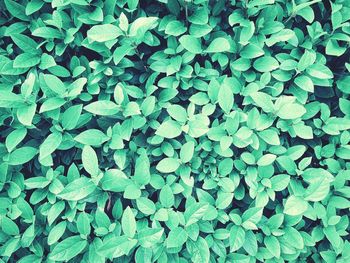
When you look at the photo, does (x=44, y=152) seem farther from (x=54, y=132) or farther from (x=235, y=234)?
(x=235, y=234)

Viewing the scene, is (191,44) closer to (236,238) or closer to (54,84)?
(54,84)

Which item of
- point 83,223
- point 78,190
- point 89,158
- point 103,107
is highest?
point 103,107

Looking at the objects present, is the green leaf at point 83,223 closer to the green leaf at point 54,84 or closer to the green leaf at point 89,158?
the green leaf at point 89,158

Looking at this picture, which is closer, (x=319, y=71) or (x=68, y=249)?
(x=68, y=249)

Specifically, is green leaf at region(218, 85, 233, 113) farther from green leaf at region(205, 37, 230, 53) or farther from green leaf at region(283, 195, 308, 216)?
green leaf at region(283, 195, 308, 216)

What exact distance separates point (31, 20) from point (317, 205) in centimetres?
147

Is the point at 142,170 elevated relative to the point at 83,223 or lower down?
elevated

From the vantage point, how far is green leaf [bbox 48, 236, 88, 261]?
136cm

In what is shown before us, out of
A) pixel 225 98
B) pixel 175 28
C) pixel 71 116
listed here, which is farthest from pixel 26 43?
pixel 225 98

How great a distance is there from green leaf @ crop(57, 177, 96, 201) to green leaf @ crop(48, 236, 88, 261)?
19 centimetres

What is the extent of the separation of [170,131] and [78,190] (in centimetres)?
43

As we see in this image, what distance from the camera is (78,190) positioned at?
1357 mm

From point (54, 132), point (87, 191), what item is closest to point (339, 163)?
point (87, 191)

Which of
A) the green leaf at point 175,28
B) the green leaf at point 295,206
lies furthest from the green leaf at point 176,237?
the green leaf at point 175,28
